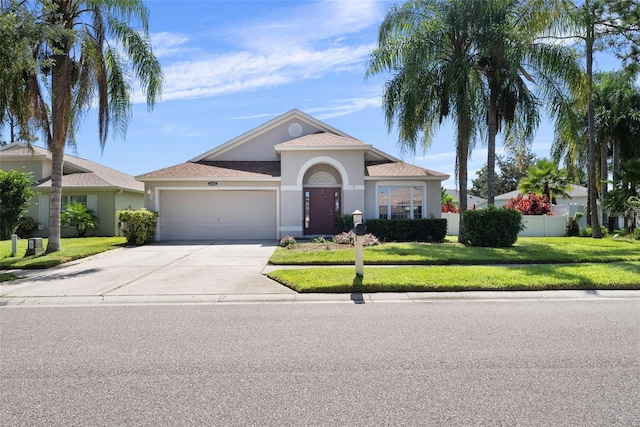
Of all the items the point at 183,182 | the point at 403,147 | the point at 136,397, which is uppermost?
the point at 403,147

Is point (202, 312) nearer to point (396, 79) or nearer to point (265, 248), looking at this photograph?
point (265, 248)

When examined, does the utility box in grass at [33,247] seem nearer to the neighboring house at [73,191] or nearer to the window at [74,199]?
the neighboring house at [73,191]

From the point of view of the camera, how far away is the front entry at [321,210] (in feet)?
63.3

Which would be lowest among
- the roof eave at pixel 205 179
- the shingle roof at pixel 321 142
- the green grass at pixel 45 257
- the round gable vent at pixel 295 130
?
the green grass at pixel 45 257

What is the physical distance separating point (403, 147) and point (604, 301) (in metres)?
10.1

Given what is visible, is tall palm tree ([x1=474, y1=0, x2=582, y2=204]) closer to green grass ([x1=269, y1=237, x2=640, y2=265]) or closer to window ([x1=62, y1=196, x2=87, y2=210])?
green grass ([x1=269, y1=237, x2=640, y2=265])

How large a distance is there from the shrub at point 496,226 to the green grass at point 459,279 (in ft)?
15.1

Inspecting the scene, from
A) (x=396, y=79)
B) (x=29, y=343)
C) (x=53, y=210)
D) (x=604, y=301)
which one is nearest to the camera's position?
(x=29, y=343)

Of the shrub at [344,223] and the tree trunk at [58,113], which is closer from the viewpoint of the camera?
the tree trunk at [58,113]

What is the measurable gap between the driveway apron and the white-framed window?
6.75 metres

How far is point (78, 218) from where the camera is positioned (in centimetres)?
2012

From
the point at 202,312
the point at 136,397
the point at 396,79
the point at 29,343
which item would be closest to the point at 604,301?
the point at 202,312

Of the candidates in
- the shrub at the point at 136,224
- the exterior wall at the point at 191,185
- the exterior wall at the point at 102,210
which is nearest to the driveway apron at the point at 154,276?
the shrub at the point at 136,224

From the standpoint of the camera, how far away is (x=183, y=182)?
18859 mm
